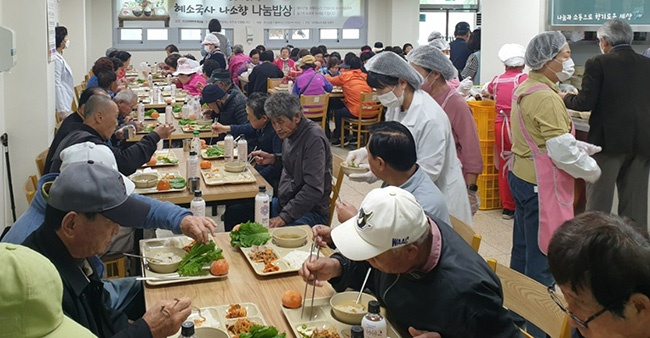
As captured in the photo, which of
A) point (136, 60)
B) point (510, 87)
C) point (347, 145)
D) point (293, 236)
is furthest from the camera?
point (136, 60)

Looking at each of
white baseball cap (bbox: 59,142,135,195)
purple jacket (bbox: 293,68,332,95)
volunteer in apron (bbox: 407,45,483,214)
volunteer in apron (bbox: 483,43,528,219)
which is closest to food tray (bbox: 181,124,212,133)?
volunteer in apron (bbox: 407,45,483,214)

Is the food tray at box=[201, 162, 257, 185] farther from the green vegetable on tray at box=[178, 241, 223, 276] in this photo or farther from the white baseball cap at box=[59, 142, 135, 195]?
the green vegetable on tray at box=[178, 241, 223, 276]

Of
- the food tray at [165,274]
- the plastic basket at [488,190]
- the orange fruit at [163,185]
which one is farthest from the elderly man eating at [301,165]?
the plastic basket at [488,190]

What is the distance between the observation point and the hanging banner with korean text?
567 inches

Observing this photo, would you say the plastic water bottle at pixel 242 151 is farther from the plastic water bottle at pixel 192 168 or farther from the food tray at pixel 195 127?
the food tray at pixel 195 127

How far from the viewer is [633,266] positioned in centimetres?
131

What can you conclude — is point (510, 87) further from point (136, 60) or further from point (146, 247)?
point (136, 60)

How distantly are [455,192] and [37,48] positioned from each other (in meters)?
3.91

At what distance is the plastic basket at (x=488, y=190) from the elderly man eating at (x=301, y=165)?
2.36m

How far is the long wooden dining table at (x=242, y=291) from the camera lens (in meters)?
2.31

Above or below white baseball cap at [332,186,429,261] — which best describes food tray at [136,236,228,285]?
below

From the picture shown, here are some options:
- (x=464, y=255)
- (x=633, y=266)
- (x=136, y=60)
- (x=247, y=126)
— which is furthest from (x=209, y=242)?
(x=136, y=60)

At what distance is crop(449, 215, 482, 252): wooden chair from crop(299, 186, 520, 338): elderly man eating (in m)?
0.50

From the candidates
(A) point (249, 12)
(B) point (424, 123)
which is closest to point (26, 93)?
(B) point (424, 123)
